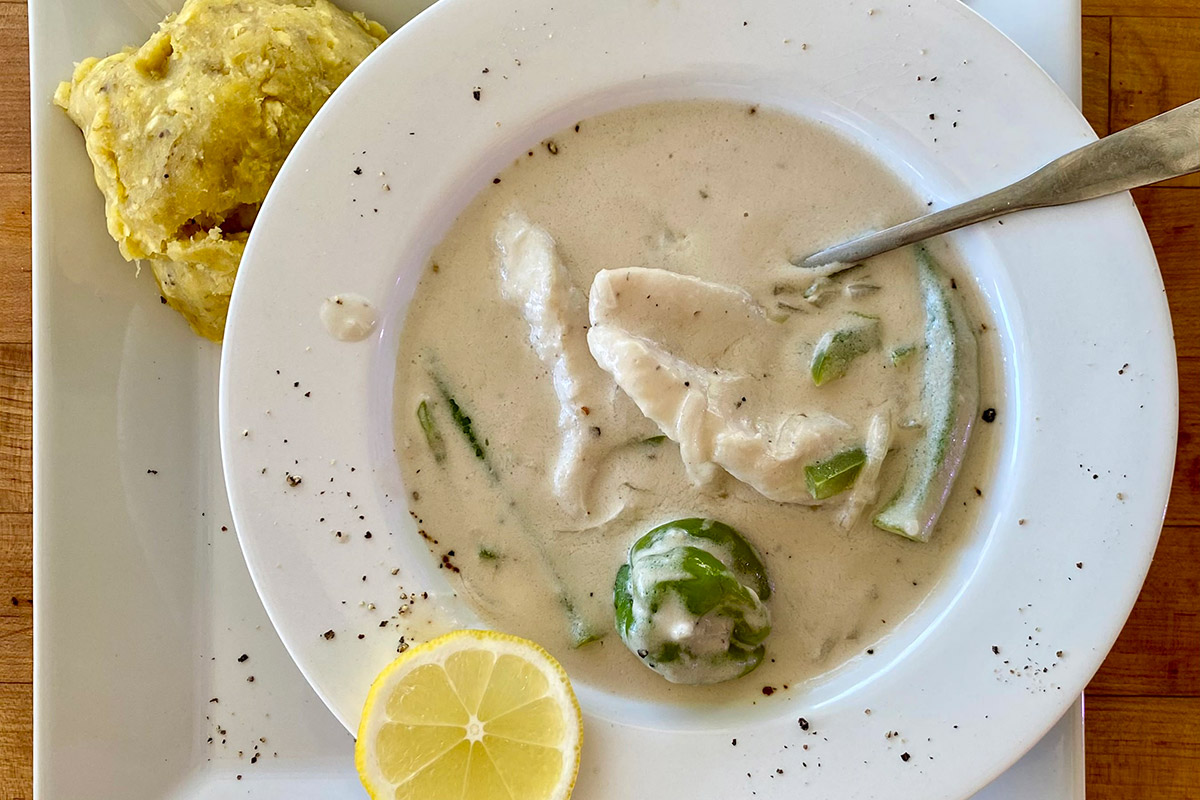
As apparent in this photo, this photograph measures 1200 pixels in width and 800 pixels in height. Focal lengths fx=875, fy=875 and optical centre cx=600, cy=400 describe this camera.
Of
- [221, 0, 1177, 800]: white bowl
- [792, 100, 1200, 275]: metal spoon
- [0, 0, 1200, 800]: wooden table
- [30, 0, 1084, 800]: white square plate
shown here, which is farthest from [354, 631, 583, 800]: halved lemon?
[0, 0, 1200, 800]: wooden table

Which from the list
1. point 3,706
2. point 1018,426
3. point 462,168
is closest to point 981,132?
point 1018,426

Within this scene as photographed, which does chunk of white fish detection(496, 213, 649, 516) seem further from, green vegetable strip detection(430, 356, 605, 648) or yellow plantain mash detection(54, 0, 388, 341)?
yellow plantain mash detection(54, 0, 388, 341)

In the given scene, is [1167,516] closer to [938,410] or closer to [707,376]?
[938,410]

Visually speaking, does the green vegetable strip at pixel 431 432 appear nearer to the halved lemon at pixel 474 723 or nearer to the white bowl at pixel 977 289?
the white bowl at pixel 977 289

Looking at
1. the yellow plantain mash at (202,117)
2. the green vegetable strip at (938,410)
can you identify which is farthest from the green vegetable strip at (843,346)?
the yellow plantain mash at (202,117)

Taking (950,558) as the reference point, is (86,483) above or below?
above

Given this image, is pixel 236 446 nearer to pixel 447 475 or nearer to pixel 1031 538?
pixel 447 475
